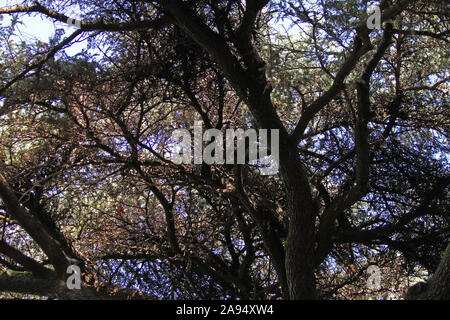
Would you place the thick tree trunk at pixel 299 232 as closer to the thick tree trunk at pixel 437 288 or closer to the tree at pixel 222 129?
the tree at pixel 222 129

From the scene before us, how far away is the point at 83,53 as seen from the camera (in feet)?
16.5

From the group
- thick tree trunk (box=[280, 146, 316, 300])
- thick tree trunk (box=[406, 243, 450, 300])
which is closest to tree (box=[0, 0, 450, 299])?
thick tree trunk (box=[280, 146, 316, 300])

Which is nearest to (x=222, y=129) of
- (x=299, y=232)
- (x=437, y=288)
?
(x=299, y=232)

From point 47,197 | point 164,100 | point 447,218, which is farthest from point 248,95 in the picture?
point 47,197

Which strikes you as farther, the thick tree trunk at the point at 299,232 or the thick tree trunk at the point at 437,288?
the thick tree trunk at the point at 299,232

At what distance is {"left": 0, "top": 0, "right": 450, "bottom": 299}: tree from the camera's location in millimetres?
4590

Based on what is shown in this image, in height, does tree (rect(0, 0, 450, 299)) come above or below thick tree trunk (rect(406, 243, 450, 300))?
above

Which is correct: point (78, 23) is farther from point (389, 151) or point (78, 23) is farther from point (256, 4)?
point (389, 151)

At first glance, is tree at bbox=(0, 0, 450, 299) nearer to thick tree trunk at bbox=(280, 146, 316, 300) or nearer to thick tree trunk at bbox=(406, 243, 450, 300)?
thick tree trunk at bbox=(280, 146, 316, 300)

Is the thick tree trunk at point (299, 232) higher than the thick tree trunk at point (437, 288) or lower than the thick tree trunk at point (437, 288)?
higher

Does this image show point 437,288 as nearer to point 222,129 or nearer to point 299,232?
point 299,232

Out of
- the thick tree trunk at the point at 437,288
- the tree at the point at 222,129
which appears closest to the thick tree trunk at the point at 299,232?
the tree at the point at 222,129

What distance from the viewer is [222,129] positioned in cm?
579

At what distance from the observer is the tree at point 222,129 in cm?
459
